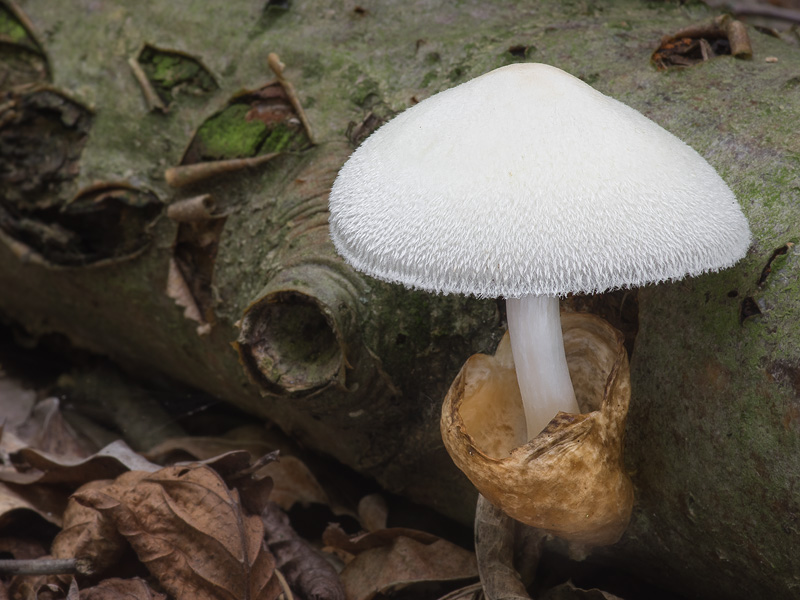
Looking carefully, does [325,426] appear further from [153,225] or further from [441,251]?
[441,251]

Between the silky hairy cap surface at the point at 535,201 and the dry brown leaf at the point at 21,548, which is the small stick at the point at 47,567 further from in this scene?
the silky hairy cap surface at the point at 535,201

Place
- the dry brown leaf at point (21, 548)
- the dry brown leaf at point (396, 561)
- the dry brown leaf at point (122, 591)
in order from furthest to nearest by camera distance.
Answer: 1. the dry brown leaf at point (21, 548)
2. the dry brown leaf at point (396, 561)
3. the dry brown leaf at point (122, 591)

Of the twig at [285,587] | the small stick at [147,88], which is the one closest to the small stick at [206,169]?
the small stick at [147,88]

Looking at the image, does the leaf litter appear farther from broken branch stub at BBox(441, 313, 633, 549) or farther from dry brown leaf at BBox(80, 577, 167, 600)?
broken branch stub at BBox(441, 313, 633, 549)

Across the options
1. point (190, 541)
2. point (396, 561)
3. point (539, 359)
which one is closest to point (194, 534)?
point (190, 541)

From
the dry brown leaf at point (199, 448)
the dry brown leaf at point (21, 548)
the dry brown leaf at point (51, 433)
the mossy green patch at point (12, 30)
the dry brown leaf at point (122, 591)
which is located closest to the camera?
the dry brown leaf at point (122, 591)

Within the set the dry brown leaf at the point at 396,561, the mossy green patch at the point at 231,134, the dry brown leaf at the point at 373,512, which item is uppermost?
the mossy green patch at the point at 231,134

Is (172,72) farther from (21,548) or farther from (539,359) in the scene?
(539,359)

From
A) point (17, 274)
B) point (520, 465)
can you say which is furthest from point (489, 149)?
point (17, 274)
